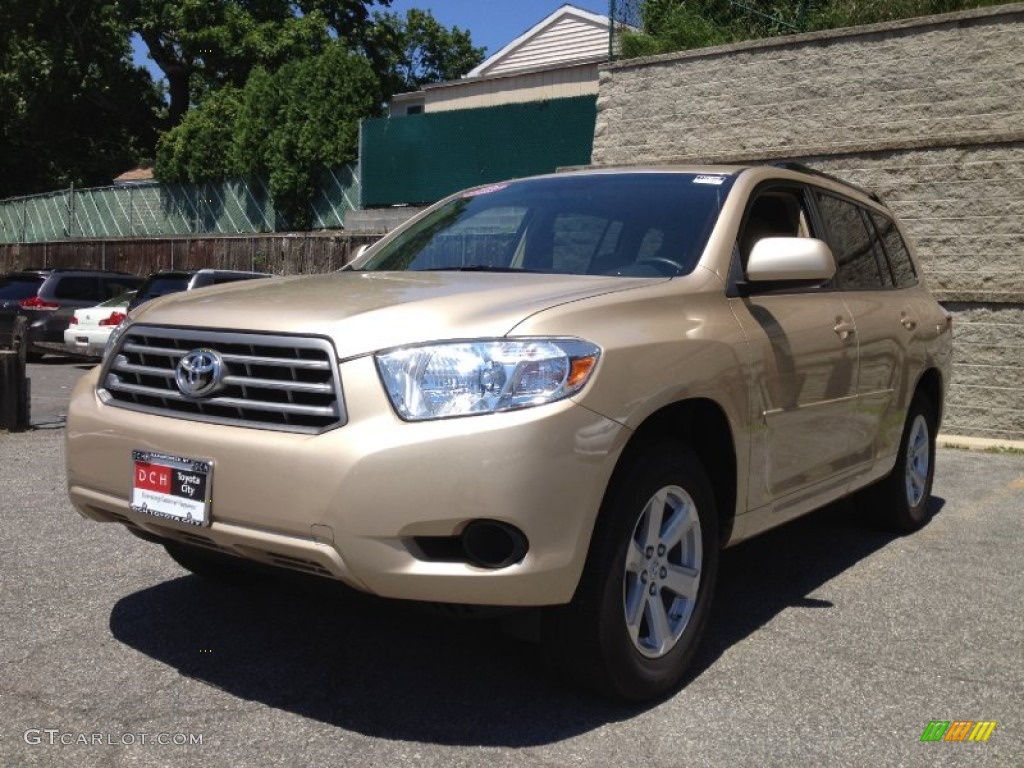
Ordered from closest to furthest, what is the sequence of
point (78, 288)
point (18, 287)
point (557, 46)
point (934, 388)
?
point (934, 388)
point (78, 288)
point (18, 287)
point (557, 46)

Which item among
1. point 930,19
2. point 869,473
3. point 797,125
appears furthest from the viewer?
point 797,125

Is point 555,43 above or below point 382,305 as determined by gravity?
above

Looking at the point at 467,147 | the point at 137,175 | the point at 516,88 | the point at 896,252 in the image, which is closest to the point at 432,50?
the point at 137,175

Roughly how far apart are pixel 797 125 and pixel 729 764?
31.7 ft

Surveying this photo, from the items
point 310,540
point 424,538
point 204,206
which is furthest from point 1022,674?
point 204,206

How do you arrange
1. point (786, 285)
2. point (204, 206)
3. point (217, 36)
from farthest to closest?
1. point (217, 36)
2. point (204, 206)
3. point (786, 285)

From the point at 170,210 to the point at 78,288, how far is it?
8.79 meters

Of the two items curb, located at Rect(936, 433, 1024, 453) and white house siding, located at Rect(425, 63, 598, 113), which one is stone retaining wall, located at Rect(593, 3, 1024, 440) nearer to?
curb, located at Rect(936, 433, 1024, 453)

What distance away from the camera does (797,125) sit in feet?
38.3

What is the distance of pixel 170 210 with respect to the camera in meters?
26.7

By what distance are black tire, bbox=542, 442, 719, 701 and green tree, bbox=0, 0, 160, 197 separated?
39.4 m

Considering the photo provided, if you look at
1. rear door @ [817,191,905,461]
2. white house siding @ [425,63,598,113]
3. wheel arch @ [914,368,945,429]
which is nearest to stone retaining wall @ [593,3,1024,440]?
wheel arch @ [914,368,945,429]

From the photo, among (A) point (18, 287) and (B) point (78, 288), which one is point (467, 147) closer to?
(B) point (78, 288)

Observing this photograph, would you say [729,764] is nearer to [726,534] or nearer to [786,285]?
[726,534]
